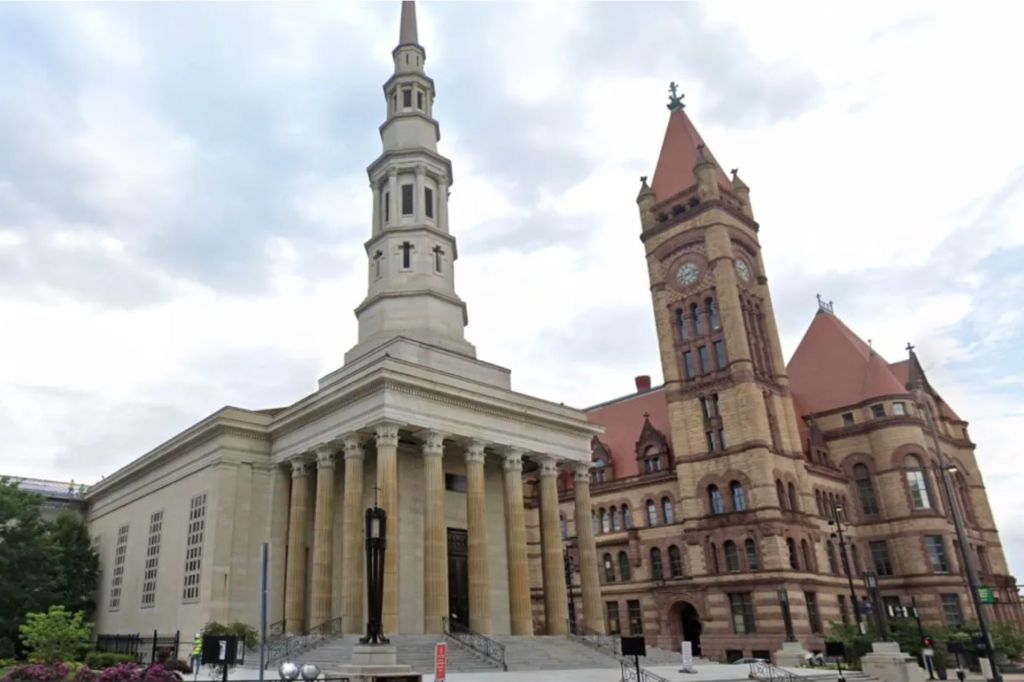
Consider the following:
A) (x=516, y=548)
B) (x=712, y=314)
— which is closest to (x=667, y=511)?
(x=712, y=314)

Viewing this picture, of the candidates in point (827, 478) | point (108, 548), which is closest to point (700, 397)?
point (827, 478)

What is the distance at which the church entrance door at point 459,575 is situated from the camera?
37469 millimetres

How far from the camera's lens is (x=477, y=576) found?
113ft

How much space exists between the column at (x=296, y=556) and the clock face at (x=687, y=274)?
37998 millimetres

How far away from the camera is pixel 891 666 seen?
33.0 metres

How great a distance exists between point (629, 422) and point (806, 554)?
2126cm

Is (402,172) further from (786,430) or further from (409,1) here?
(786,430)

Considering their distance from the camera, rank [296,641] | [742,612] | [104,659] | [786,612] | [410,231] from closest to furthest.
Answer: [296,641] → [104,659] → [410,231] → [786,612] → [742,612]

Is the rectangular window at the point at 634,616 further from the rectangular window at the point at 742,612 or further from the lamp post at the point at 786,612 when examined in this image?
the lamp post at the point at 786,612

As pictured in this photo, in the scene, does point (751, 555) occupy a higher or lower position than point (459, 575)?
higher

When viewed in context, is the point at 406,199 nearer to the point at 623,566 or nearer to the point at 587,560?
the point at 587,560

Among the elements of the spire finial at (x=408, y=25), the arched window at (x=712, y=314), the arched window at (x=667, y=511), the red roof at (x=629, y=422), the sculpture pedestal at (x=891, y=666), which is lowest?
the sculpture pedestal at (x=891, y=666)

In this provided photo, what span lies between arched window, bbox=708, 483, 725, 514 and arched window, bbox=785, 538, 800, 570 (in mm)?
5242

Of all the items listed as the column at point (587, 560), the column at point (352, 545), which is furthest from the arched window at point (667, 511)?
the column at point (352, 545)
